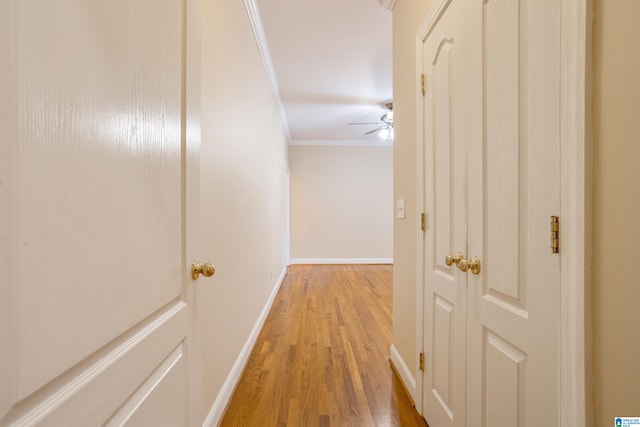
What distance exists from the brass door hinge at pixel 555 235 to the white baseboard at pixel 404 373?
1.35 metres

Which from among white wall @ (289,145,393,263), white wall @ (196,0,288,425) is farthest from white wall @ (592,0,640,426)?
white wall @ (289,145,393,263)

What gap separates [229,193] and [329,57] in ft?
6.97

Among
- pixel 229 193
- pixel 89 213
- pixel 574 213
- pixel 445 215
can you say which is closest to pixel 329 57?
pixel 229 193

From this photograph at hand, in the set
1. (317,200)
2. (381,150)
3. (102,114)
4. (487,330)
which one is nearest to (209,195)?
(102,114)

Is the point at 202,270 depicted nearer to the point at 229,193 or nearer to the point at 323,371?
the point at 229,193

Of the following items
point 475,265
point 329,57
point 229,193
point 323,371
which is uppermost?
point 329,57

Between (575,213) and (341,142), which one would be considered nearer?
(575,213)

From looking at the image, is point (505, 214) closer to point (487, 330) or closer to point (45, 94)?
point (487, 330)

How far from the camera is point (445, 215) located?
4.52ft

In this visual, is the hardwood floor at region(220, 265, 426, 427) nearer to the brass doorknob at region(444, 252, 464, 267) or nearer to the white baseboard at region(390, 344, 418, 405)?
the white baseboard at region(390, 344, 418, 405)

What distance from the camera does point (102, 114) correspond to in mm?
513

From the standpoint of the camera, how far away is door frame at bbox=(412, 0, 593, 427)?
640 millimetres

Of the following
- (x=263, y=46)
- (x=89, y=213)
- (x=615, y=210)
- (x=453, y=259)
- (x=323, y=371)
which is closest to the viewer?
(x=89, y=213)

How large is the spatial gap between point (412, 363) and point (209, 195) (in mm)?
1554
